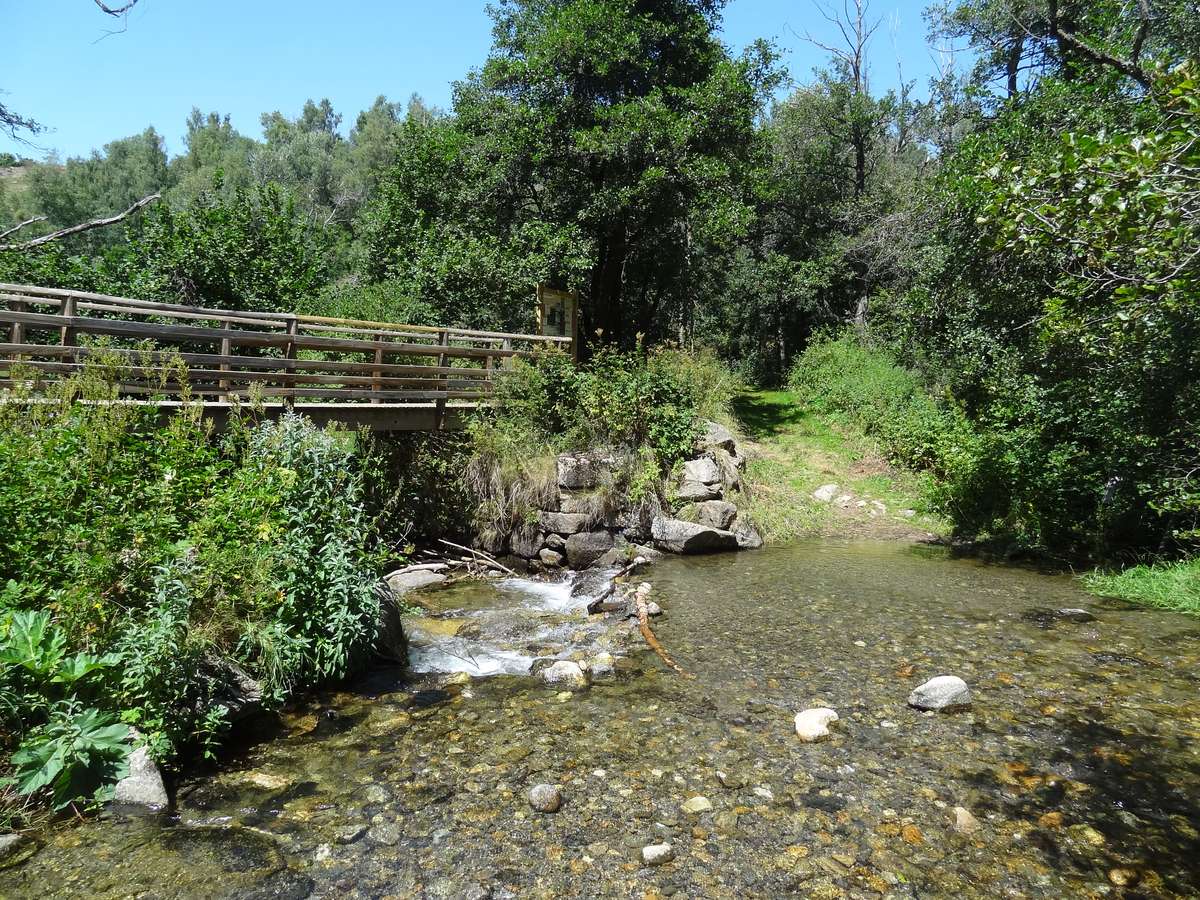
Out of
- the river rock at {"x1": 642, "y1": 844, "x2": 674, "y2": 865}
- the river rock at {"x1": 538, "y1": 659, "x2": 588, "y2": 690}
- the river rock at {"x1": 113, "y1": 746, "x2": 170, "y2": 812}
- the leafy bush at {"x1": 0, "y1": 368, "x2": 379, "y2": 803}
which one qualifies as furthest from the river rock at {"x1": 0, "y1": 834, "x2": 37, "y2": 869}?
the river rock at {"x1": 538, "y1": 659, "x2": 588, "y2": 690}

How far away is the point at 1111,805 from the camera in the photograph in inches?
185

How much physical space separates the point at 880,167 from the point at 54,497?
3530cm

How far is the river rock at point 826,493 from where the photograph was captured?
16156 mm

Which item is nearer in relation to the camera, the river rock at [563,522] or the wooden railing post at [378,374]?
the wooden railing post at [378,374]

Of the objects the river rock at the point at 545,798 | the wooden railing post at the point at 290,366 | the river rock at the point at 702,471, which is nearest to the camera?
the river rock at the point at 545,798

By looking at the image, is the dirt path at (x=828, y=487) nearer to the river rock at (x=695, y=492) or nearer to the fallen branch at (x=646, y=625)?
the river rock at (x=695, y=492)

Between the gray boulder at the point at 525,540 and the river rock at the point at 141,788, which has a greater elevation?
the gray boulder at the point at 525,540

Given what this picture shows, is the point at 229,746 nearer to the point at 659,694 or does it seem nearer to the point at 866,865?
the point at 659,694

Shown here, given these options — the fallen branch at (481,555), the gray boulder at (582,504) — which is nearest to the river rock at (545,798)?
the fallen branch at (481,555)

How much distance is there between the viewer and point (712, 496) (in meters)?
13.4

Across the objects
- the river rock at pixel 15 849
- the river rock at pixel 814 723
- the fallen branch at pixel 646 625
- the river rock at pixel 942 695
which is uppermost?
the river rock at pixel 942 695

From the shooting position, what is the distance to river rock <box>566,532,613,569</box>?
12.1 metres

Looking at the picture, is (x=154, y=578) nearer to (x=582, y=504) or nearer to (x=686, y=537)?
(x=582, y=504)

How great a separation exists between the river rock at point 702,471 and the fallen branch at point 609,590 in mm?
2191
